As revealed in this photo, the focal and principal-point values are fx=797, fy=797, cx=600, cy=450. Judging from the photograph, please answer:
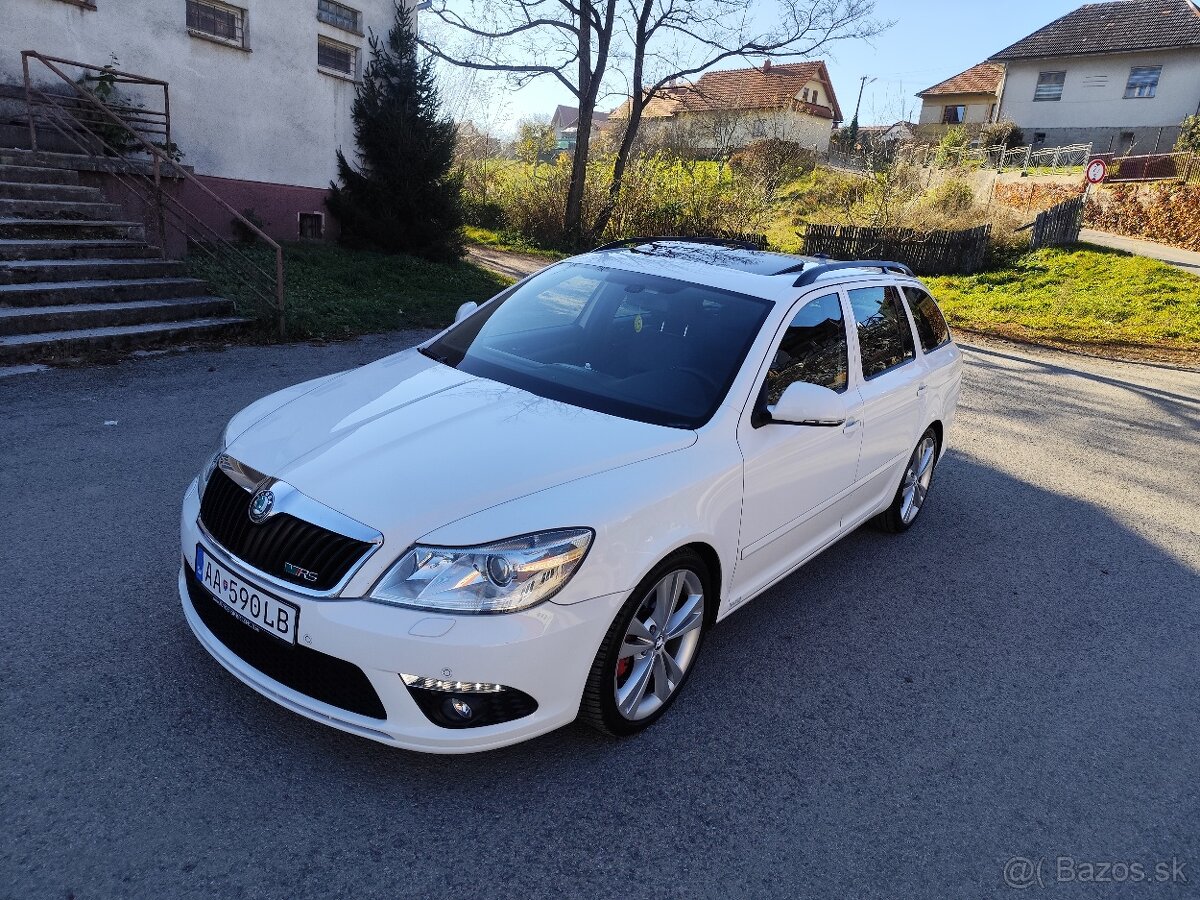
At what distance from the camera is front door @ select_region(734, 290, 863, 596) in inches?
129

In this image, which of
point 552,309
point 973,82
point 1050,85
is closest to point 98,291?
point 552,309

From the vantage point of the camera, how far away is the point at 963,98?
53250 mm

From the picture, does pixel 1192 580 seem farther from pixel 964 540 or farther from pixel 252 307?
pixel 252 307

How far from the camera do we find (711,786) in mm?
2764

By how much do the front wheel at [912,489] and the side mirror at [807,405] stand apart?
1.93m

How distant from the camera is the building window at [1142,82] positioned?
38594mm

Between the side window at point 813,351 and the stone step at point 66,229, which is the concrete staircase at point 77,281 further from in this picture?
the side window at point 813,351

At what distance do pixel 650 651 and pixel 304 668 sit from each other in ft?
3.91

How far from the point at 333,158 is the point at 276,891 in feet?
47.2

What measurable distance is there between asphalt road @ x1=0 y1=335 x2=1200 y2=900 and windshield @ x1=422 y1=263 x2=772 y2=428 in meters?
1.23

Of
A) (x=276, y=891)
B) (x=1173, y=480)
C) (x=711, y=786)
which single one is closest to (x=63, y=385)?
(x=276, y=891)

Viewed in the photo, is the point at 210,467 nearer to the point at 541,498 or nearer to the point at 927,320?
the point at 541,498

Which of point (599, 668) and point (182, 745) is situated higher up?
point (599, 668)
